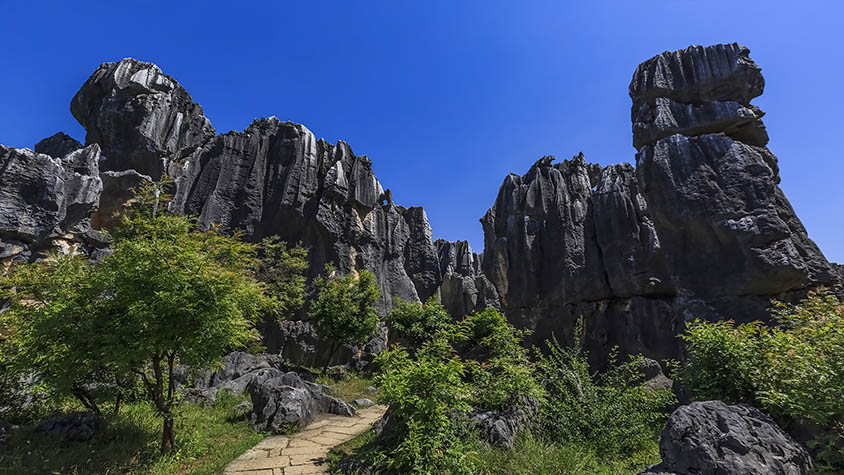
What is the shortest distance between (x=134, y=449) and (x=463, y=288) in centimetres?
3781

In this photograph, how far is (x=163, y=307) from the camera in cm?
574

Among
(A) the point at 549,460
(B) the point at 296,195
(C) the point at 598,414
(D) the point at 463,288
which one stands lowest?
(A) the point at 549,460

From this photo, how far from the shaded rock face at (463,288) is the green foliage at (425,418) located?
32.7 meters

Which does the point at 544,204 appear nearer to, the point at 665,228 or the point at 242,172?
the point at 665,228

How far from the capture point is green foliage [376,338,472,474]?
4.68m

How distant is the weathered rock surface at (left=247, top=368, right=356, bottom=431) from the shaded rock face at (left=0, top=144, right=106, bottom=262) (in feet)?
54.5

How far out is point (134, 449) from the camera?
20.9 feet

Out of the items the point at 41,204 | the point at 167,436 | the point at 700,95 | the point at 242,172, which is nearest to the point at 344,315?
the point at 167,436

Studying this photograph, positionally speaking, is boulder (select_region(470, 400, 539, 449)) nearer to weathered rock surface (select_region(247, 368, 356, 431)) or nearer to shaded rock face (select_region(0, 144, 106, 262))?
weathered rock surface (select_region(247, 368, 356, 431))

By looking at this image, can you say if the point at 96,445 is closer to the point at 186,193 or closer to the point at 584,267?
the point at 186,193

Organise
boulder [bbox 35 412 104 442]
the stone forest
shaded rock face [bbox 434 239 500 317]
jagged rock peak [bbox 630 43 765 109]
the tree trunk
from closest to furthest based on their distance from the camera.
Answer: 1. the stone forest
2. the tree trunk
3. boulder [bbox 35 412 104 442]
4. jagged rock peak [bbox 630 43 765 109]
5. shaded rock face [bbox 434 239 500 317]

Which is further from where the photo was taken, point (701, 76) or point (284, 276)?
point (284, 276)

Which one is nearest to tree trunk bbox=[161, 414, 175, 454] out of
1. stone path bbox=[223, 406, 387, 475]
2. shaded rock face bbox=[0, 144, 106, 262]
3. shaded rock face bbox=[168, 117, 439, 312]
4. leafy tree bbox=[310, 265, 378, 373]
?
stone path bbox=[223, 406, 387, 475]

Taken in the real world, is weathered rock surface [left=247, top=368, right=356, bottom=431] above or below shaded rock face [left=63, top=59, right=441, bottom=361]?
below
